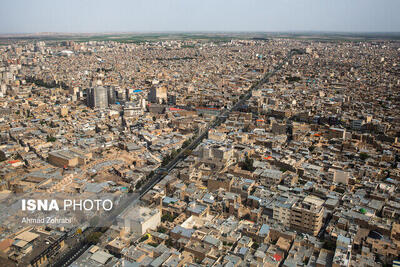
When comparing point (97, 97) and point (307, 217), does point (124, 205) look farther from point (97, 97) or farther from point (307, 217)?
point (97, 97)

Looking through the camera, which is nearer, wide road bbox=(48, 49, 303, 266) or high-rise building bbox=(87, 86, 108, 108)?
wide road bbox=(48, 49, 303, 266)

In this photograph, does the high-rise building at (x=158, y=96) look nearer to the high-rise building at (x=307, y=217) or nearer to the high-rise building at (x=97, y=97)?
the high-rise building at (x=97, y=97)

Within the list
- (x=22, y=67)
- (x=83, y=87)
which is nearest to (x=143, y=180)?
(x=83, y=87)

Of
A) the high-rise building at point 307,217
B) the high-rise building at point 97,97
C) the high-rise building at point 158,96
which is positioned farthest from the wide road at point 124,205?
the high-rise building at point 97,97

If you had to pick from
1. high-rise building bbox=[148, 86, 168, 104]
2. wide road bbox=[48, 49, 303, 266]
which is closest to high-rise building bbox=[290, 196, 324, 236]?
wide road bbox=[48, 49, 303, 266]

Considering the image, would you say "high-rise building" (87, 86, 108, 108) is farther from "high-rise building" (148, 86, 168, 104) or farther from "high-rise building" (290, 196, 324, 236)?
"high-rise building" (290, 196, 324, 236)

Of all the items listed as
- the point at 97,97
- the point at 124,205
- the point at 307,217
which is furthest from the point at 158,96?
the point at 307,217

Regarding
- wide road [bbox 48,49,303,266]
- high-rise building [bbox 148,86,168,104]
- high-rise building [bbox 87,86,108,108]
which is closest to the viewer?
wide road [bbox 48,49,303,266]

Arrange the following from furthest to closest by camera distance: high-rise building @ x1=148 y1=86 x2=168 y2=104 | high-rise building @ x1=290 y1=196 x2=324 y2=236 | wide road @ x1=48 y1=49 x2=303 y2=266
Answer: high-rise building @ x1=148 y1=86 x2=168 y2=104 → high-rise building @ x1=290 y1=196 x2=324 y2=236 → wide road @ x1=48 y1=49 x2=303 y2=266

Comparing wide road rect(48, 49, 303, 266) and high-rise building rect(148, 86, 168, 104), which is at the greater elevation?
high-rise building rect(148, 86, 168, 104)
